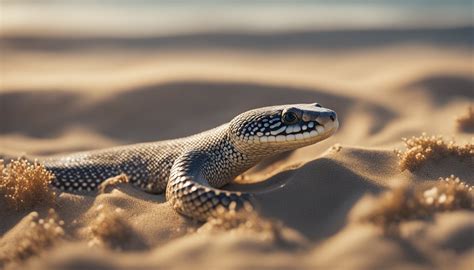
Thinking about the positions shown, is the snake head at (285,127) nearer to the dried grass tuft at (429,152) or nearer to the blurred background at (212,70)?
the dried grass tuft at (429,152)

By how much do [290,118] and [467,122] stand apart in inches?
121

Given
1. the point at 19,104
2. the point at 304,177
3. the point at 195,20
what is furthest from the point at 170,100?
the point at 195,20

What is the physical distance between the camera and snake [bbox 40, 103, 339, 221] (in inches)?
204

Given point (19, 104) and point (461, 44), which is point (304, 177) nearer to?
point (19, 104)

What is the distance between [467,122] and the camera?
758cm

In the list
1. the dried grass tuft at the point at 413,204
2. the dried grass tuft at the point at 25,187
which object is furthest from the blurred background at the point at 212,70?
the dried grass tuft at the point at 413,204

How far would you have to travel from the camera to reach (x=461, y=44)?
15039 mm

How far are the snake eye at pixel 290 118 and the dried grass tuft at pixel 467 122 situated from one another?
293cm

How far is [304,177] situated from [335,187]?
0.33 metres

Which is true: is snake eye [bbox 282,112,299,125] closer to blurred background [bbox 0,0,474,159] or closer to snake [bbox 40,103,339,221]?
snake [bbox 40,103,339,221]

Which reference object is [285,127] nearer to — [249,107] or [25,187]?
[25,187]

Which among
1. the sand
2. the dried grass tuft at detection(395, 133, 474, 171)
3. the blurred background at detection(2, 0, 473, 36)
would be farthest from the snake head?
the blurred background at detection(2, 0, 473, 36)

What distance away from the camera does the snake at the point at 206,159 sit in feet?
17.0

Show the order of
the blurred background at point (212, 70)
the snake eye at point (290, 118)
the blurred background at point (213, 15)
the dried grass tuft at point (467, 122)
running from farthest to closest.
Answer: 1. the blurred background at point (213, 15)
2. the blurred background at point (212, 70)
3. the dried grass tuft at point (467, 122)
4. the snake eye at point (290, 118)
